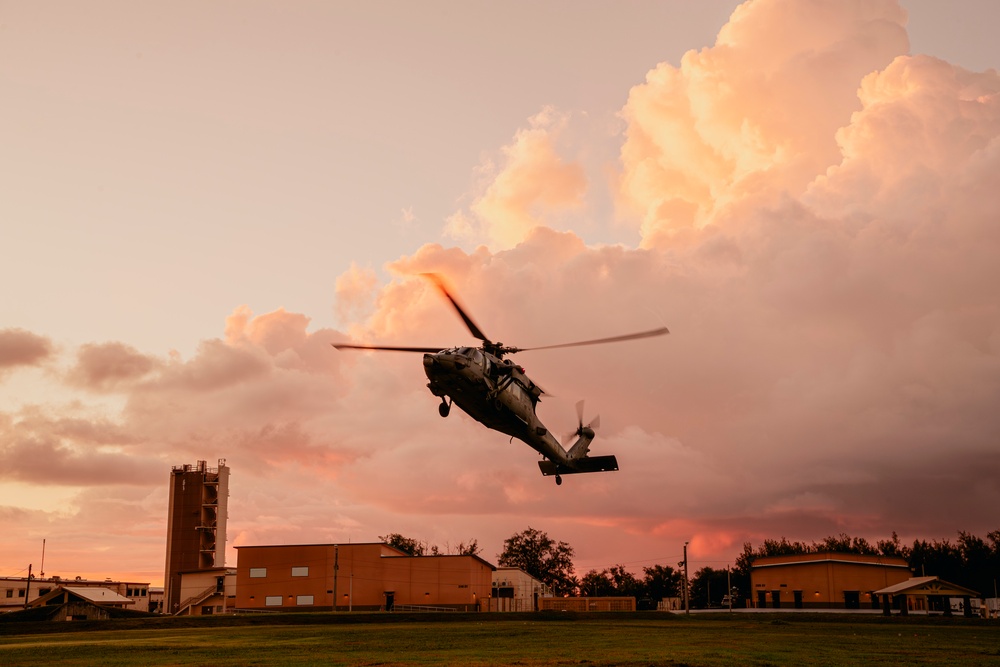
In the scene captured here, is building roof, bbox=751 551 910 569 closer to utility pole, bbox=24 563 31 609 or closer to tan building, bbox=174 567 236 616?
tan building, bbox=174 567 236 616

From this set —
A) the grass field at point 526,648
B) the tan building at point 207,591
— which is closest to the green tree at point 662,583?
the tan building at point 207,591

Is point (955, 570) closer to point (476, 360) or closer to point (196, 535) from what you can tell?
point (196, 535)

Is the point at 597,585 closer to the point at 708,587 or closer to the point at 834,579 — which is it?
the point at 708,587

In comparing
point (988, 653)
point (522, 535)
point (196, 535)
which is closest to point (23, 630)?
point (988, 653)

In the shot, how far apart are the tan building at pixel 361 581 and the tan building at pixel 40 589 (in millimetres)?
45446

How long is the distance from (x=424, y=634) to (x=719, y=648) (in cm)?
1683

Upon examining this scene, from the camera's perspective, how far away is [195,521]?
13175 centimetres

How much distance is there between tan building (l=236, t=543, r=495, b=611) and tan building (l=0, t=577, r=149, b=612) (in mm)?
45446

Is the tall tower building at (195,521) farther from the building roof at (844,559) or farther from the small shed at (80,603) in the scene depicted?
the building roof at (844,559)

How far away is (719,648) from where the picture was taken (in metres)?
32.8

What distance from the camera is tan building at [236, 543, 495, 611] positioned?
98.8 meters

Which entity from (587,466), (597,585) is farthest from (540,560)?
(587,466)

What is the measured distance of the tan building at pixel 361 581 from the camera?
324 feet

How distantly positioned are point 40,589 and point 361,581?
75.3 meters
